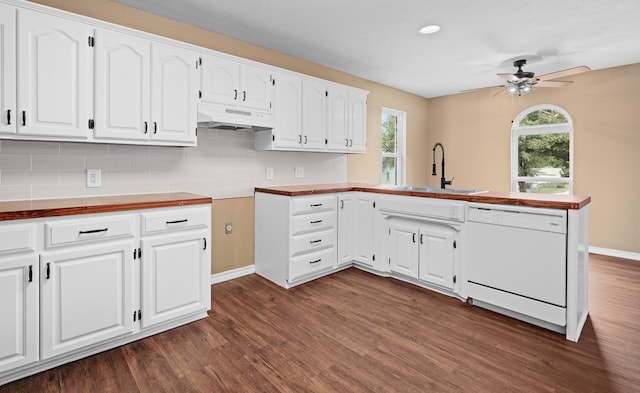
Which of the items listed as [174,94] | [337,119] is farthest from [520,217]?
[174,94]

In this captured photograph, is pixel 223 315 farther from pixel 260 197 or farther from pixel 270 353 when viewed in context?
pixel 260 197

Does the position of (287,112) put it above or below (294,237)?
above

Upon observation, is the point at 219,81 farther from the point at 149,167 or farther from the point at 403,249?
the point at 403,249

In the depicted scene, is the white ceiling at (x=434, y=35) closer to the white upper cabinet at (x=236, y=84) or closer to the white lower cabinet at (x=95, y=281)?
the white upper cabinet at (x=236, y=84)

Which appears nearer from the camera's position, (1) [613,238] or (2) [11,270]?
(2) [11,270]

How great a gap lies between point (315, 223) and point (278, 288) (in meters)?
0.73

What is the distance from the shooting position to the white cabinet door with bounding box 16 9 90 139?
6.62ft

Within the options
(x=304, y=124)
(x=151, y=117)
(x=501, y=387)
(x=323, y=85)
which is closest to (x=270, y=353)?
(x=501, y=387)

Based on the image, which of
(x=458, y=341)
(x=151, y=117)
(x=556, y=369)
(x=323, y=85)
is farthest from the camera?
(x=323, y=85)

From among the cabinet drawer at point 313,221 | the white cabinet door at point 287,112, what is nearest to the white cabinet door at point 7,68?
the white cabinet door at point 287,112

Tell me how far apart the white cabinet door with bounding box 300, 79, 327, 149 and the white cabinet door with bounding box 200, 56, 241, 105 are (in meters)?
0.85

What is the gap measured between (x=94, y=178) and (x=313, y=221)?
1.90 m

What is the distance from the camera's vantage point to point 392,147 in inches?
226

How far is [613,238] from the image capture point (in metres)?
4.36
